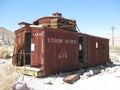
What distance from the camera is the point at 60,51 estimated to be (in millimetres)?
13867

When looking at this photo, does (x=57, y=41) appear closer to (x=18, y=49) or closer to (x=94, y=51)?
(x=18, y=49)

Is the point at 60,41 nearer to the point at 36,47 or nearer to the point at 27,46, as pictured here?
the point at 36,47

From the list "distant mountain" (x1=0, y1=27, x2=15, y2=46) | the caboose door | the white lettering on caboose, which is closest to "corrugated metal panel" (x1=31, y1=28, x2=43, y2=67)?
the white lettering on caboose

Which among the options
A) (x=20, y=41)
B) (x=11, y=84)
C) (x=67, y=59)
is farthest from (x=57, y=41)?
(x=11, y=84)

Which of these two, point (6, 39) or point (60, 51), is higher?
point (6, 39)

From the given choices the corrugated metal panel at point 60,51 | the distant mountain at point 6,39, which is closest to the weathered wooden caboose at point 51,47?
the corrugated metal panel at point 60,51

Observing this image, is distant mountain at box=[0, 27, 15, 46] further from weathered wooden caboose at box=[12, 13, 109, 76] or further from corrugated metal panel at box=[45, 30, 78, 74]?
corrugated metal panel at box=[45, 30, 78, 74]

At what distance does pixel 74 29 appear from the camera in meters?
16.6

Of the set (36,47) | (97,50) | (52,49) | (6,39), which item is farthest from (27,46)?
(6,39)

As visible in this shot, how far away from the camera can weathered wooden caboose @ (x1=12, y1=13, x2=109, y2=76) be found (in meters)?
12.6

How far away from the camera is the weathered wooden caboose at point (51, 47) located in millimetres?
12625

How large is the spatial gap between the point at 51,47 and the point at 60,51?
110 cm

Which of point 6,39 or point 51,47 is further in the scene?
point 6,39

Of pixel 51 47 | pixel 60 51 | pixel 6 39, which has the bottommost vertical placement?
pixel 60 51
